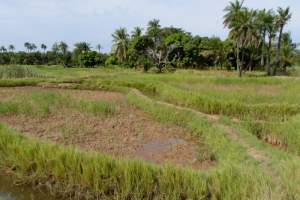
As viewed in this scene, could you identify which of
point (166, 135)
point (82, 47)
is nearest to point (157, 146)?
point (166, 135)

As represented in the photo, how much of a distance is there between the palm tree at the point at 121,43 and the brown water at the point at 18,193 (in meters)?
33.2

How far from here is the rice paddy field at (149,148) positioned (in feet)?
14.5

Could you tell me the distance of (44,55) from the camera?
5812cm

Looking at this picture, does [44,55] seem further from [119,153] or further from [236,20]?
[119,153]

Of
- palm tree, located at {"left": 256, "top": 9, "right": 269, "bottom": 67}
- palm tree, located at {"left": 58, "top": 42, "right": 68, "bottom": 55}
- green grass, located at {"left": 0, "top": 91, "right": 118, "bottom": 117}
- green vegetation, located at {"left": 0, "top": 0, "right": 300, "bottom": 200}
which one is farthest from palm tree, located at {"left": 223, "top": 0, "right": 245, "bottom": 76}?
palm tree, located at {"left": 58, "top": 42, "right": 68, "bottom": 55}

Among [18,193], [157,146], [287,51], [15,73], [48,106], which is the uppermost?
[287,51]

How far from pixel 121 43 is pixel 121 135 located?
1227 inches

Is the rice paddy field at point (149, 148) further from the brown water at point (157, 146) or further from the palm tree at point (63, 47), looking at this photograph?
the palm tree at point (63, 47)

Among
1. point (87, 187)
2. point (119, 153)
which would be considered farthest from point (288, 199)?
point (119, 153)

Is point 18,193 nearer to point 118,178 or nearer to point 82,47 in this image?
point 118,178

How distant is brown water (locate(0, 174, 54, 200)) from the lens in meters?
5.01

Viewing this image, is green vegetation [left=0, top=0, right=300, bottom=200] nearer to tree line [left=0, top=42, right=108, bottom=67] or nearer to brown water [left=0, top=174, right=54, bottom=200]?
brown water [left=0, top=174, right=54, bottom=200]

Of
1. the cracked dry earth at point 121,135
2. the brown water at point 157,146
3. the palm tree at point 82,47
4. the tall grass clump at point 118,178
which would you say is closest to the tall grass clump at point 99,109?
the cracked dry earth at point 121,135

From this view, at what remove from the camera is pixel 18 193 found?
16.9 ft
